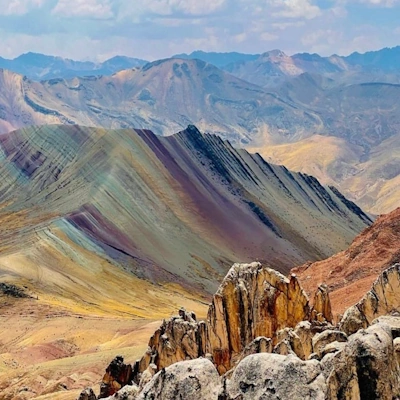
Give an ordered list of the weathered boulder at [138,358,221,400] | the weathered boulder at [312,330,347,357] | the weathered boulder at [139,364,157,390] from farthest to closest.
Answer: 1. the weathered boulder at [139,364,157,390]
2. the weathered boulder at [312,330,347,357]
3. the weathered boulder at [138,358,221,400]

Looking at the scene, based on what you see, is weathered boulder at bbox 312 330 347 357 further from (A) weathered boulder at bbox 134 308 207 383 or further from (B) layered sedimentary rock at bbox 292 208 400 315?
(B) layered sedimentary rock at bbox 292 208 400 315

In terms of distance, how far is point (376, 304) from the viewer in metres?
35.0

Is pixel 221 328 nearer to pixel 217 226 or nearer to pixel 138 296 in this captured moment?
pixel 138 296

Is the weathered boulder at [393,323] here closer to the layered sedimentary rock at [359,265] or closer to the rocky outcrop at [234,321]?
the rocky outcrop at [234,321]

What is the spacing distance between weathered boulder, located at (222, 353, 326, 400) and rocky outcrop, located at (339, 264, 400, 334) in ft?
40.1

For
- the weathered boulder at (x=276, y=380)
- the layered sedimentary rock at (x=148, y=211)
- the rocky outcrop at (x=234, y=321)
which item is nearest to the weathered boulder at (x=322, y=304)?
the rocky outcrop at (x=234, y=321)

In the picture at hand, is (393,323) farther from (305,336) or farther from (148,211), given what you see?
(148,211)

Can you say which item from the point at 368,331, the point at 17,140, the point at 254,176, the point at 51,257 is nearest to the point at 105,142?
the point at 17,140

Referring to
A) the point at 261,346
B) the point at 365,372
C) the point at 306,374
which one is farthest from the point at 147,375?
the point at 365,372

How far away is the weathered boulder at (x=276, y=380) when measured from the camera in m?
20.2

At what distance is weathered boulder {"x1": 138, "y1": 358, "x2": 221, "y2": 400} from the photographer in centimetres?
2142

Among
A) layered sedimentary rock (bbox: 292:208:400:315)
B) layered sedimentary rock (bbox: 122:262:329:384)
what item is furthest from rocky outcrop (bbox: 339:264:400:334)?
layered sedimentary rock (bbox: 292:208:400:315)

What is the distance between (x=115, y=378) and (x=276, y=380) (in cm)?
1636

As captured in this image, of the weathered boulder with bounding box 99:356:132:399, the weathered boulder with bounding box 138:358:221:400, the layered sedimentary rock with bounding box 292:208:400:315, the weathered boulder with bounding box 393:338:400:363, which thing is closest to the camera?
the weathered boulder with bounding box 138:358:221:400
